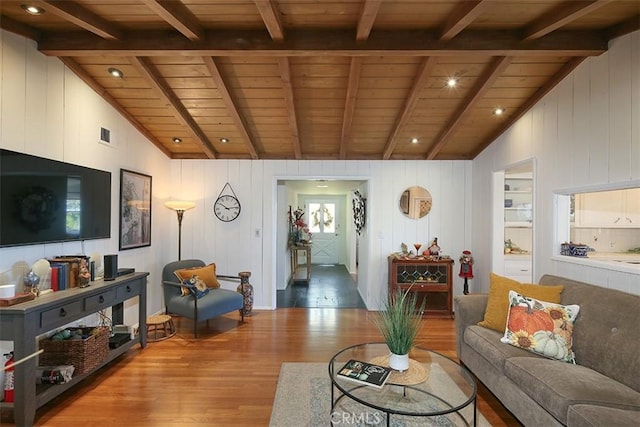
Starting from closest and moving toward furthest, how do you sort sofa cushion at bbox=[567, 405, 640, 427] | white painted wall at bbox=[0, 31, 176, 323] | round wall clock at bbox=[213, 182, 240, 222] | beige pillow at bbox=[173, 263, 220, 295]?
1. sofa cushion at bbox=[567, 405, 640, 427]
2. white painted wall at bbox=[0, 31, 176, 323]
3. beige pillow at bbox=[173, 263, 220, 295]
4. round wall clock at bbox=[213, 182, 240, 222]

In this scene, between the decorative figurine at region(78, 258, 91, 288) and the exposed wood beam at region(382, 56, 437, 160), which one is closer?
the decorative figurine at region(78, 258, 91, 288)

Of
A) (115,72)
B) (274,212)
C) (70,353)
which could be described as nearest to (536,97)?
(274,212)

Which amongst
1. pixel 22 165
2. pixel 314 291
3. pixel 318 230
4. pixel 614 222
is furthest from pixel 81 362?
pixel 318 230

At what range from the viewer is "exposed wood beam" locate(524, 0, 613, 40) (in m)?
2.17

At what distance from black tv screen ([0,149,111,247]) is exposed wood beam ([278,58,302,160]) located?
6.74 feet

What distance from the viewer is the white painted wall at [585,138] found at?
8.09ft

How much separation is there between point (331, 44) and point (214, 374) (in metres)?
3.01

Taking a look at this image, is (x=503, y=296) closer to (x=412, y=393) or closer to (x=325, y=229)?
(x=412, y=393)

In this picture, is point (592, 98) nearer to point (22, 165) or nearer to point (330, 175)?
point (330, 175)

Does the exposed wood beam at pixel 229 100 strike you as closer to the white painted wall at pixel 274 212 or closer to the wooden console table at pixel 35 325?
the white painted wall at pixel 274 212

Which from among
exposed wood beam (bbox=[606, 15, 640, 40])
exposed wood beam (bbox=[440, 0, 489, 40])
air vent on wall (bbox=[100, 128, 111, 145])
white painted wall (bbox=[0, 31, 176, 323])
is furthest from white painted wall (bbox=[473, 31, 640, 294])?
air vent on wall (bbox=[100, 128, 111, 145])

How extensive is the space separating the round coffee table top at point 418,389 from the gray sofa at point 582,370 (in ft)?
1.22

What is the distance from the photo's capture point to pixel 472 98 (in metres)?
3.44

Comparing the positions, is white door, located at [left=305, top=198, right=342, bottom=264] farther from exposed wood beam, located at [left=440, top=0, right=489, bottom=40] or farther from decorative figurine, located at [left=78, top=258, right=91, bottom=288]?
exposed wood beam, located at [left=440, top=0, right=489, bottom=40]
